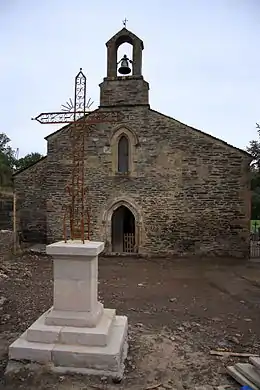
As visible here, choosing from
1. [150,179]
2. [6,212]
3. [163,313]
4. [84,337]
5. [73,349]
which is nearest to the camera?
[73,349]

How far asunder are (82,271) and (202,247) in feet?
34.2

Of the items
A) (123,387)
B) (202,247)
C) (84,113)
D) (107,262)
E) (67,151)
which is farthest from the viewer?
(67,151)

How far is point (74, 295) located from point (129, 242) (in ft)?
35.8

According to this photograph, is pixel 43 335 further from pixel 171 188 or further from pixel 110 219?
pixel 171 188

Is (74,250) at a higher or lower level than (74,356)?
higher

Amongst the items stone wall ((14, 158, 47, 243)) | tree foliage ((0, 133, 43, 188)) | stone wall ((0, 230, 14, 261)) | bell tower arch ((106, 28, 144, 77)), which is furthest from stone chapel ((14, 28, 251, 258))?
tree foliage ((0, 133, 43, 188))

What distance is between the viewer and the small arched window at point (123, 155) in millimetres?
15180

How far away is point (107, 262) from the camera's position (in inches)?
531

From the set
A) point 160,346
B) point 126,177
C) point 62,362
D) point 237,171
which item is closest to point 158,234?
point 126,177

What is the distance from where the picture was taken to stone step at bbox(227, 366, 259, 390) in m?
3.90

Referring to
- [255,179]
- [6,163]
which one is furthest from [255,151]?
[6,163]

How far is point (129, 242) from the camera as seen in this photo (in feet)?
51.0

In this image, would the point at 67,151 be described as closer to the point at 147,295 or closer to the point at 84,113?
the point at 147,295

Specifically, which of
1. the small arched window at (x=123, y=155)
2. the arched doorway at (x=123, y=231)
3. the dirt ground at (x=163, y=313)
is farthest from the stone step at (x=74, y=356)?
the small arched window at (x=123, y=155)
